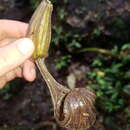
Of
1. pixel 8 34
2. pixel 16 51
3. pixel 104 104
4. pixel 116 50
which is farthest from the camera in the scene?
pixel 116 50

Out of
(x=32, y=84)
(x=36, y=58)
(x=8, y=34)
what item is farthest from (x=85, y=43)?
(x=36, y=58)

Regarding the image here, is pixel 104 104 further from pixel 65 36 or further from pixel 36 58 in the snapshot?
pixel 36 58

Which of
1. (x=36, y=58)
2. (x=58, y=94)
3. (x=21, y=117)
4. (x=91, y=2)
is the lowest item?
(x=21, y=117)

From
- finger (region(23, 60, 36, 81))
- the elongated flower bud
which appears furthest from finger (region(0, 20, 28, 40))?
the elongated flower bud

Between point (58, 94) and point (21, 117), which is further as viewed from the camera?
point (21, 117)

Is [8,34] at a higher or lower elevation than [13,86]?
higher

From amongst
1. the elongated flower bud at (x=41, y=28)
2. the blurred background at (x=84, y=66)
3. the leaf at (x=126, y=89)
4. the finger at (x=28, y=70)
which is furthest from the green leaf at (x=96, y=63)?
the elongated flower bud at (x=41, y=28)
